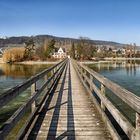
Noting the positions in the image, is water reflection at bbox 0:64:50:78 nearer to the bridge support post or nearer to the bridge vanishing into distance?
the bridge vanishing into distance

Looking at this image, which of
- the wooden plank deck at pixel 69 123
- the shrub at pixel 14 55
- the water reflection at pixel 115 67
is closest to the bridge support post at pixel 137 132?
the wooden plank deck at pixel 69 123

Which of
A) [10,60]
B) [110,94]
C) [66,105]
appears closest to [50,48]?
[10,60]

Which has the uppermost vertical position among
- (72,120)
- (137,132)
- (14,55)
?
(14,55)

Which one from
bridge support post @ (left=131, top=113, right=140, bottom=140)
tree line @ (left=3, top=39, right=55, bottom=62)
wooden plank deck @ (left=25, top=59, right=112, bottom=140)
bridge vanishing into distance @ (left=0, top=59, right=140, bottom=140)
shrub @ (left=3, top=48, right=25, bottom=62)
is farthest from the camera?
tree line @ (left=3, top=39, right=55, bottom=62)

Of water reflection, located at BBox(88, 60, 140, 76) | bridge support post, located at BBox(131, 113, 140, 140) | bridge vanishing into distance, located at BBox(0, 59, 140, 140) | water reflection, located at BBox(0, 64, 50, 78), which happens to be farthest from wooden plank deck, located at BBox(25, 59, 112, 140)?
water reflection, located at BBox(0, 64, 50, 78)

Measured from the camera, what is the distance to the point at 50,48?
399 ft

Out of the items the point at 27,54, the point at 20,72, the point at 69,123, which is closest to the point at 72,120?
the point at 69,123

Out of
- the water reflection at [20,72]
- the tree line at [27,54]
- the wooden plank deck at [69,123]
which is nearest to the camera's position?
the wooden plank deck at [69,123]

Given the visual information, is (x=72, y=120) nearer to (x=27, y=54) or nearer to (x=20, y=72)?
(x=20, y=72)

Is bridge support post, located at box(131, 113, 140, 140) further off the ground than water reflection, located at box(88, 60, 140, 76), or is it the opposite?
bridge support post, located at box(131, 113, 140, 140)

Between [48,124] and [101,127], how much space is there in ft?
3.86

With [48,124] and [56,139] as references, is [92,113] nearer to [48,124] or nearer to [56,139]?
[48,124]

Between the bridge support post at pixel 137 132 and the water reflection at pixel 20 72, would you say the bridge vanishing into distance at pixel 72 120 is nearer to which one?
the bridge support post at pixel 137 132

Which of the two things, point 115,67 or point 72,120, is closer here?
point 72,120
